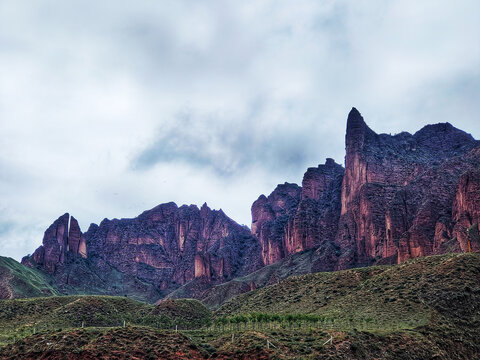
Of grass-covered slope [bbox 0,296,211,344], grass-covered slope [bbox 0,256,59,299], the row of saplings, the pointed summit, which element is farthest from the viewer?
the pointed summit

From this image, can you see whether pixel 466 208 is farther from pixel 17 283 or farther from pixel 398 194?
pixel 17 283

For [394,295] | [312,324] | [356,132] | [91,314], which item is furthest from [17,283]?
[356,132]

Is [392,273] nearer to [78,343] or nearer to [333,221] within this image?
[78,343]

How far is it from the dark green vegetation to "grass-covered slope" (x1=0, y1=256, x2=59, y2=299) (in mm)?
46799

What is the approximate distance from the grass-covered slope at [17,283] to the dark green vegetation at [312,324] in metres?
46.8

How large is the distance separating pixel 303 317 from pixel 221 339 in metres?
18.3

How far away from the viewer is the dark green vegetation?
57.1 metres

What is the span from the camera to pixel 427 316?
68.3 meters

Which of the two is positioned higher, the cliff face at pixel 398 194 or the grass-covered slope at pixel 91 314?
the cliff face at pixel 398 194

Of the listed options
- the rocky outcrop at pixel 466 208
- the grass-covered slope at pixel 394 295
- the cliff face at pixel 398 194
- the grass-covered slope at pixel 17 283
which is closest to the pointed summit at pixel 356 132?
the cliff face at pixel 398 194

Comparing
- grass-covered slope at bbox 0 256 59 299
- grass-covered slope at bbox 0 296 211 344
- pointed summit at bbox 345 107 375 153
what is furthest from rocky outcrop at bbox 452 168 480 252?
grass-covered slope at bbox 0 256 59 299

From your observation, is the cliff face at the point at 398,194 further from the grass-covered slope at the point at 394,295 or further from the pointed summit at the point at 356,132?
the grass-covered slope at the point at 394,295

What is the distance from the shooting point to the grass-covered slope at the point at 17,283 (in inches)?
6004

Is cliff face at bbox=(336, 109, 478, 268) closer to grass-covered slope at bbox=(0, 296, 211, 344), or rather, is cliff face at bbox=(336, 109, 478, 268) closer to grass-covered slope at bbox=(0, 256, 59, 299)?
grass-covered slope at bbox=(0, 296, 211, 344)
